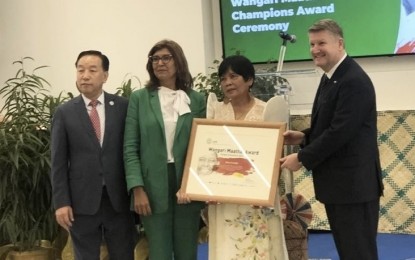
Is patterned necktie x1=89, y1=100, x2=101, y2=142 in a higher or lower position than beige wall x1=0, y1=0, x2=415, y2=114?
lower

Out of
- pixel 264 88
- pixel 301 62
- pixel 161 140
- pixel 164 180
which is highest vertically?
pixel 301 62

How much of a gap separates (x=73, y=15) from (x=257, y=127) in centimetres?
354

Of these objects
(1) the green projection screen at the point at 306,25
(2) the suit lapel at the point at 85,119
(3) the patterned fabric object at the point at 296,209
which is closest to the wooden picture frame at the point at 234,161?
(2) the suit lapel at the point at 85,119

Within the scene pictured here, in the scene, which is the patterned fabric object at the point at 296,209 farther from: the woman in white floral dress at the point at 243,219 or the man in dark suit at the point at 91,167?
the man in dark suit at the point at 91,167

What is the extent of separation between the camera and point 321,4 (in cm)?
491

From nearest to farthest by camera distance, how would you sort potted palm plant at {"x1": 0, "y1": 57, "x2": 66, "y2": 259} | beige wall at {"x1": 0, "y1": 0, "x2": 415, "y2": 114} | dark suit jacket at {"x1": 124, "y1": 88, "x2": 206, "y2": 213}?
dark suit jacket at {"x1": 124, "y1": 88, "x2": 206, "y2": 213}
potted palm plant at {"x1": 0, "y1": 57, "x2": 66, "y2": 259}
beige wall at {"x1": 0, "y1": 0, "x2": 415, "y2": 114}

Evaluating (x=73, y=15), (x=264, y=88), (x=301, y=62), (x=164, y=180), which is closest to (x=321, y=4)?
(x=301, y=62)

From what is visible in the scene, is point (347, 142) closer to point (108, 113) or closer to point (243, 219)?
point (243, 219)

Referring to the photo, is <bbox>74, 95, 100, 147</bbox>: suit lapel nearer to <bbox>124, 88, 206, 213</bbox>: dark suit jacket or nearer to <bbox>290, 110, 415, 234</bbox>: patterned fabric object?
<bbox>124, 88, 206, 213</bbox>: dark suit jacket

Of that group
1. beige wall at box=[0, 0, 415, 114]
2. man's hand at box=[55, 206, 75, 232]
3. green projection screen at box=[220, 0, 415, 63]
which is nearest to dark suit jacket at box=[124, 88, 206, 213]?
man's hand at box=[55, 206, 75, 232]

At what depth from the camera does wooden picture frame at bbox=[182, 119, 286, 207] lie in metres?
2.61

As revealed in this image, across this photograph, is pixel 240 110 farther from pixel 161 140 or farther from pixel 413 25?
pixel 413 25

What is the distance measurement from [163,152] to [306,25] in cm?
271

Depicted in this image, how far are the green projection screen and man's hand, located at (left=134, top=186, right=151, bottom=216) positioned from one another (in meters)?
2.64
